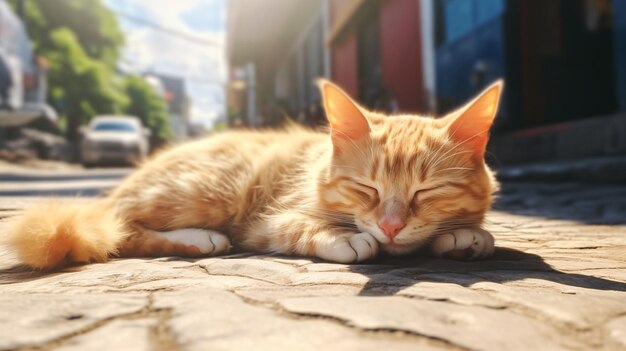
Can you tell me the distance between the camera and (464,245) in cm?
201

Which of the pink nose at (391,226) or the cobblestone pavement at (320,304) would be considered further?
the pink nose at (391,226)

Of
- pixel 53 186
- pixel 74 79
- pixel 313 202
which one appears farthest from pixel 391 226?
pixel 74 79

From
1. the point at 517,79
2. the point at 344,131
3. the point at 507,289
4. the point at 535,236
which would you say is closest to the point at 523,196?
the point at 535,236

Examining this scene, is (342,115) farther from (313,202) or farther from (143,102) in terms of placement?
(143,102)

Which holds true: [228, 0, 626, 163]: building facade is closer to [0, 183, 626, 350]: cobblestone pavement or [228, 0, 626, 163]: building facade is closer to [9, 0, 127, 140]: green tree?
[0, 183, 626, 350]: cobblestone pavement

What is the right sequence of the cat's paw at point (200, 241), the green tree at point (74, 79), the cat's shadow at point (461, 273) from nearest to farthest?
the cat's shadow at point (461, 273) < the cat's paw at point (200, 241) < the green tree at point (74, 79)

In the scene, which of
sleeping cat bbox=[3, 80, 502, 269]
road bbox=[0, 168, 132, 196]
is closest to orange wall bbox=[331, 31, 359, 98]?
road bbox=[0, 168, 132, 196]

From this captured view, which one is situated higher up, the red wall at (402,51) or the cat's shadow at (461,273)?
the red wall at (402,51)

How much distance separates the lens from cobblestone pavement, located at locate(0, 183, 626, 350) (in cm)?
107

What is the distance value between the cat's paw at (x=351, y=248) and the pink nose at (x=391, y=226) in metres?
0.09

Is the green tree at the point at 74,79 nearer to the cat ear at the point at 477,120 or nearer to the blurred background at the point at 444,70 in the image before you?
the blurred background at the point at 444,70

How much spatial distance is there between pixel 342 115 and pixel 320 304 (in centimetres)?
110

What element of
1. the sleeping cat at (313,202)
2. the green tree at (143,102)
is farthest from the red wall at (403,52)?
the green tree at (143,102)

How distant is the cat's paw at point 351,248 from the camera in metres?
1.92
